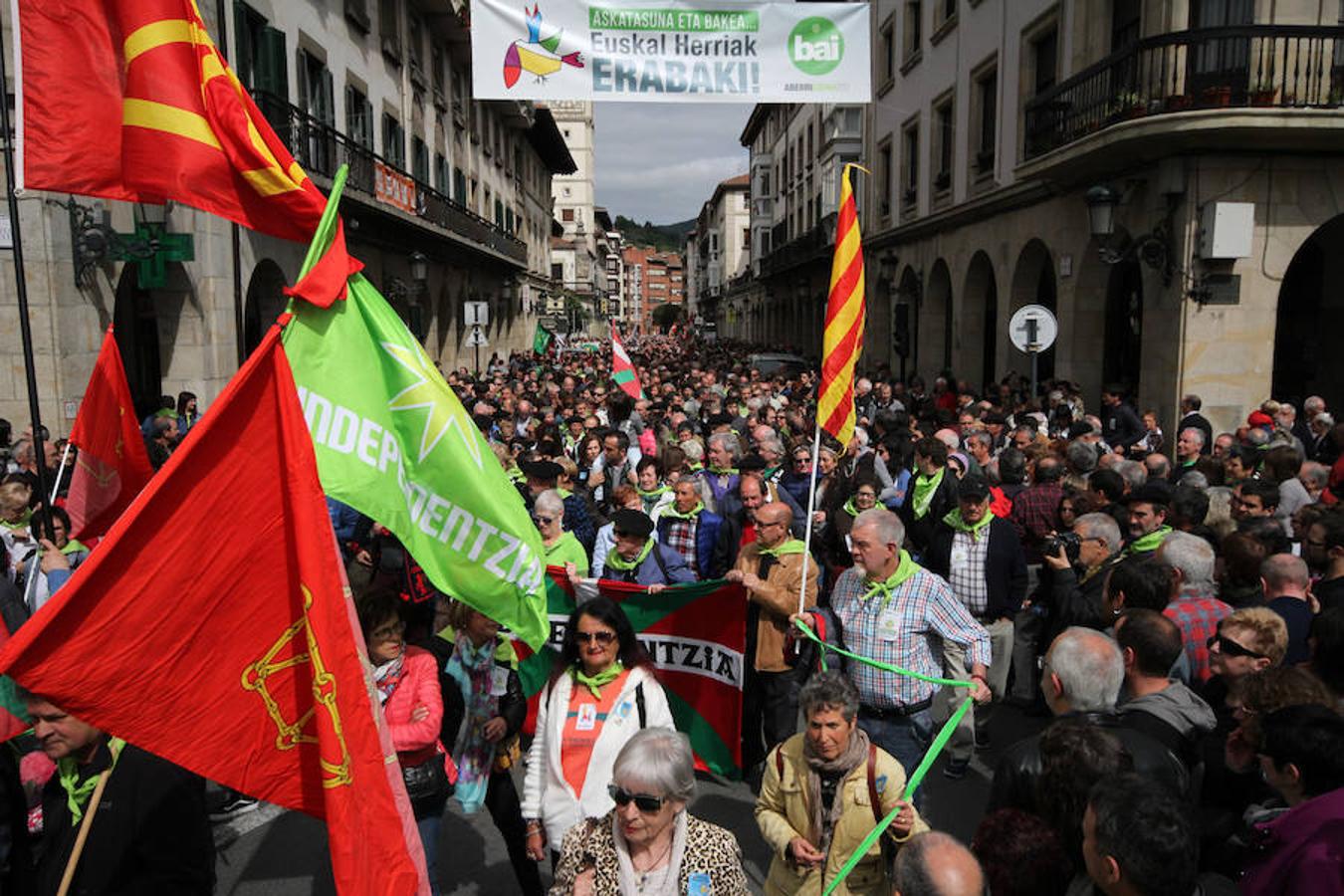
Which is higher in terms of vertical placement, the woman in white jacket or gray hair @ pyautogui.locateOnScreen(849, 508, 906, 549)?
gray hair @ pyautogui.locateOnScreen(849, 508, 906, 549)

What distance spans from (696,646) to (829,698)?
2075mm

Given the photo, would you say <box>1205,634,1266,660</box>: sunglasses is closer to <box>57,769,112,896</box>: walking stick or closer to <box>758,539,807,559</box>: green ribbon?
<box>758,539,807,559</box>: green ribbon

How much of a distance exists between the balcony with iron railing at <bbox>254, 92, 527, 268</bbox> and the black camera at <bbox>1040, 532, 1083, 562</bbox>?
9.44m

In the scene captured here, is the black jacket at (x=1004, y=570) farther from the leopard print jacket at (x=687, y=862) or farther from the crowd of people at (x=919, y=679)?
the leopard print jacket at (x=687, y=862)

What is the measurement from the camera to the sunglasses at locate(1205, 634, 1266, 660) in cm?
352

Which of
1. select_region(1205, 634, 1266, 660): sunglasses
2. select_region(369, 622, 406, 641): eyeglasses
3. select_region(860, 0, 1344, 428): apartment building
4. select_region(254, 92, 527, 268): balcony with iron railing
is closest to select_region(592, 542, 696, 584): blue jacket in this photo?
select_region(369, 622, 406, 641): eyeglasses

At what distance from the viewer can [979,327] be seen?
71.2 ft

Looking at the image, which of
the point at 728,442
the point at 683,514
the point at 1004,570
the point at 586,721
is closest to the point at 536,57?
the point at 728,442

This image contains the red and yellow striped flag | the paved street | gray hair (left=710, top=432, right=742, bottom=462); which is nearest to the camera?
the paved street

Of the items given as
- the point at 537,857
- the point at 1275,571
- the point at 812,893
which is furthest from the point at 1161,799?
the point at 1275,571

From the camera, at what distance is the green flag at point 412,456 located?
10.1 feet

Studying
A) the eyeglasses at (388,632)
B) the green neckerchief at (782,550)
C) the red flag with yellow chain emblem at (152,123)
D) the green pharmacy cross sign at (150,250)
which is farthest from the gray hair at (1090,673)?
the green pharmacy cross sign at (150,250)

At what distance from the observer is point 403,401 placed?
3172 mm

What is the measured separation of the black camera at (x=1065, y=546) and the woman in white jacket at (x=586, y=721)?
2.72m
